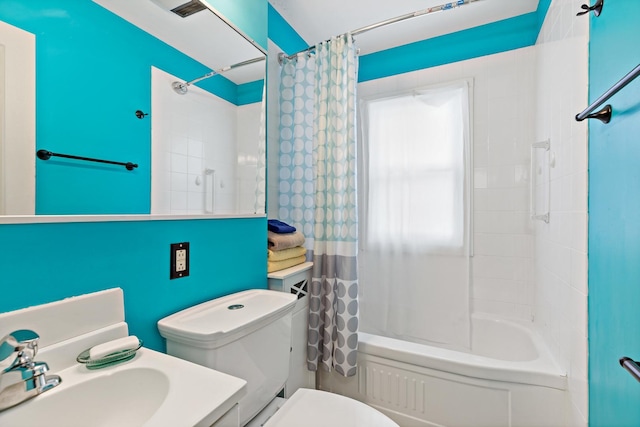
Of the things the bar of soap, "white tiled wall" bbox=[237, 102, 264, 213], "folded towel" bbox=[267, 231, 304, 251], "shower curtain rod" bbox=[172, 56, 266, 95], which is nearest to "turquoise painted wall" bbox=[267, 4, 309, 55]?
"shower curtain rod" bbox=[172, 56, 266, 95]

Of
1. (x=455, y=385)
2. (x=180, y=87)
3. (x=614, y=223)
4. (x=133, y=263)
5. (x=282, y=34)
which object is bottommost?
(x=455, y=385)

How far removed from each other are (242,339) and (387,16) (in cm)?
220

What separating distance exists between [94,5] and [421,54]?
7.04 feet

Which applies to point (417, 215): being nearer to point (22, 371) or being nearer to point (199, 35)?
point (199, 35)

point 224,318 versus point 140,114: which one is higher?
point 140,114

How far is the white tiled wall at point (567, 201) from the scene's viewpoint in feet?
3.60

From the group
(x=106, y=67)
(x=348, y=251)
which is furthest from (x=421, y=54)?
(x=106, y=67)

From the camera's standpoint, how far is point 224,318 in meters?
1.00

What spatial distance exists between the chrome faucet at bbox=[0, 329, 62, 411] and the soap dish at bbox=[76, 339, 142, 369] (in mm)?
80

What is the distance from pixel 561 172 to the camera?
1347mm

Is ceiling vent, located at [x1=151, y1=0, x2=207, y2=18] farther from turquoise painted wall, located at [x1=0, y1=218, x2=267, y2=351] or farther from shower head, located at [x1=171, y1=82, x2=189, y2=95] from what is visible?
turquoise painted wall, located at [x1=0, y1=218, x2=267, y2=351]

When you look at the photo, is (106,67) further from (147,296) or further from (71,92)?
(147,296)

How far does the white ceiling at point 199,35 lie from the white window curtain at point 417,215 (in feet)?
4.02

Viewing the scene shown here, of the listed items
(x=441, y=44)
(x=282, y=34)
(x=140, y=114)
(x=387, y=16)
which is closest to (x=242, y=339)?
(x=140, y=114)
